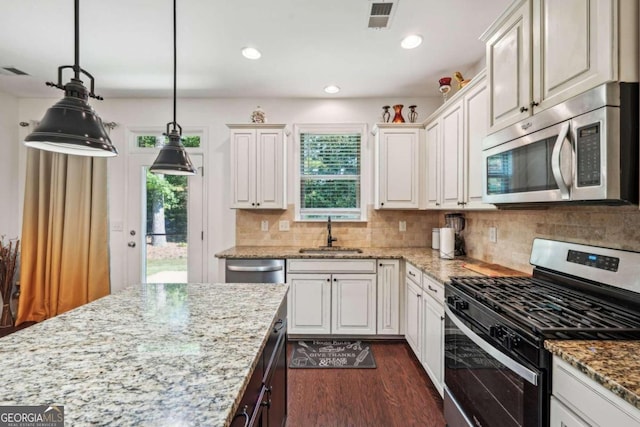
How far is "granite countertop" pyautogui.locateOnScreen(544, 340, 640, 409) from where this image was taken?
780 mm

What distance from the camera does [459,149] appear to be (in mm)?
2426

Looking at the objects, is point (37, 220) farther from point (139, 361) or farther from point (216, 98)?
point (139, 361)

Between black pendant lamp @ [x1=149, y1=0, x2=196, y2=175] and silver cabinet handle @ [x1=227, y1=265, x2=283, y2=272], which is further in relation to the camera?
silver cabinet handle @ [x1=227, y1=265, x2=283, y2=272]

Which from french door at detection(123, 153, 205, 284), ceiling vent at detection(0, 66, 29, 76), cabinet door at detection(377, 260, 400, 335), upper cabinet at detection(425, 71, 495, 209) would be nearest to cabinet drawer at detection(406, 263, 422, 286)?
cabinet door at detection(377, 260, 400, 335)

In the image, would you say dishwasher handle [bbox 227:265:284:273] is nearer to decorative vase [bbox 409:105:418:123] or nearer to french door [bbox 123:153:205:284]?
french door [bbox 123:153:205:284]

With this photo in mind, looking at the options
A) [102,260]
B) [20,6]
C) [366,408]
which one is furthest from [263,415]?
[102,260]

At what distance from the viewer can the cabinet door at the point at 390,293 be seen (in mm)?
3016

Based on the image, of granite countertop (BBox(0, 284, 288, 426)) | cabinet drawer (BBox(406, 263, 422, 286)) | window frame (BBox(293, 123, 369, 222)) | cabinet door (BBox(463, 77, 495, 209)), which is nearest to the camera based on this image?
Answer: granite countertop (BBox(0, 284, 288, 426))

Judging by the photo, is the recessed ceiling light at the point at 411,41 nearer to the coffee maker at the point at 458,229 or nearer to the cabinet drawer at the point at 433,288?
the coffee maker at the point at 458,229

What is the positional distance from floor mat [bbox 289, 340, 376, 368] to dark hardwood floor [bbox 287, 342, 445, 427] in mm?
79

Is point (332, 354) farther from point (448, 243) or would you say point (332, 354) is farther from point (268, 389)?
point (268, 389)

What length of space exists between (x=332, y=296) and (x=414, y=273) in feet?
2.78

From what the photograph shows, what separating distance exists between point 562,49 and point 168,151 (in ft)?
6.65

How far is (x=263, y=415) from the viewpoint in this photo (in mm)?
1113
